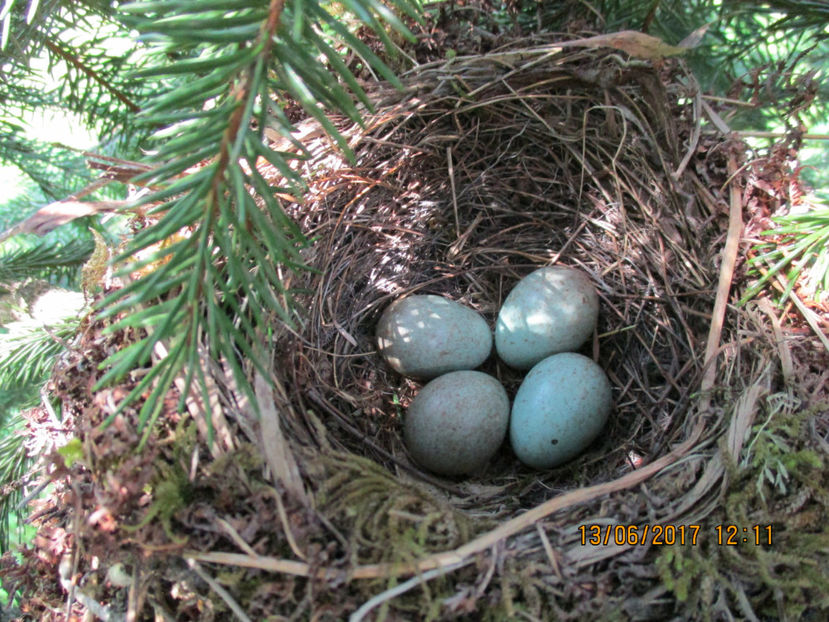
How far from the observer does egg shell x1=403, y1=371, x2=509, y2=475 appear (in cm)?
129

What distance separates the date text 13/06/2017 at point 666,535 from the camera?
2.79 feet

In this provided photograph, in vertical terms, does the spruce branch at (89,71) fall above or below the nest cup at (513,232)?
above

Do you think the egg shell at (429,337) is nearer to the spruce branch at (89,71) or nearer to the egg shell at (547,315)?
the egg shell at (547,315)

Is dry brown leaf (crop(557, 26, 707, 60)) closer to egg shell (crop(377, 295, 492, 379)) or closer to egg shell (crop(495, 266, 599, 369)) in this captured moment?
egg shell (crop(495, 266, 599, 369))

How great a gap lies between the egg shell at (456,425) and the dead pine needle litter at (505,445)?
0.06m

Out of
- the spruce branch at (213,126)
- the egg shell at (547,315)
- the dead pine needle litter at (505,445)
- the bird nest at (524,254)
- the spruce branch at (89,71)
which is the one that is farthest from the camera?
the egg shell at (547,315)

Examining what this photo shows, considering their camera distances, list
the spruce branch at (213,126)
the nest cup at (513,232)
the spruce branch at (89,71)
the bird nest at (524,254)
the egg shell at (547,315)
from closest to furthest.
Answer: the spruce branch at (213,126)
the bird nest at (524,254)
the spruce branch at (89,71)
the nest cup at (513,232)
the egg shell at (547,315)

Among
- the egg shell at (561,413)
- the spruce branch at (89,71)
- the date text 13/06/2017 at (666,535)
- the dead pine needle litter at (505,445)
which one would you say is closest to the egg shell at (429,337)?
the dead pine needle litter at (505,445)

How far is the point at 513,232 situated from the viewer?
5.17ft

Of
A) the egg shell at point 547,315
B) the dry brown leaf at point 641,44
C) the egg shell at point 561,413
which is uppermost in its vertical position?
the dry brown leaf at point 641,44

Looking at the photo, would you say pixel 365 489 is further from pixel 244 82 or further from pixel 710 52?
pixel 710 52

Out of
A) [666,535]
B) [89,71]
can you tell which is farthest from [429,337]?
[89,71]

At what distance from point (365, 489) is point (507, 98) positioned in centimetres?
86

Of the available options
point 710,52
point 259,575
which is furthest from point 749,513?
point 710,52
